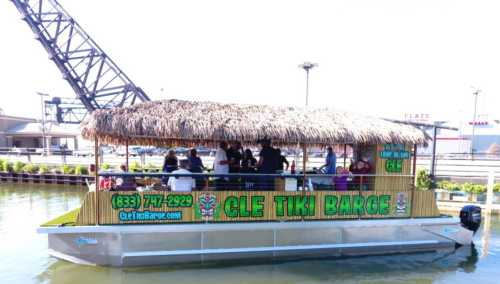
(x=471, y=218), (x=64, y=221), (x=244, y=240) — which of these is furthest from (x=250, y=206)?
(x=471, y=218)

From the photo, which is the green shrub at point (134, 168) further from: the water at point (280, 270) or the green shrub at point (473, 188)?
the green shrub at point (473, 188)

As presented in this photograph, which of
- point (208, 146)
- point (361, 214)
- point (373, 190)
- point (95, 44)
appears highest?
point (95, 44)

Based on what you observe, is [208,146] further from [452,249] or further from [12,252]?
[452,249]

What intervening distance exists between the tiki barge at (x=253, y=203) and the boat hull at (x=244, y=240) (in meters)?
0.02

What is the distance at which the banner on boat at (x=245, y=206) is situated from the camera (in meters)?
6.88

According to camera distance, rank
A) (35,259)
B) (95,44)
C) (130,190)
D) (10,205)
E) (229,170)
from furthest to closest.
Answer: (95,44)
(10,205)
(229,170)
(35,259)
(130,190)

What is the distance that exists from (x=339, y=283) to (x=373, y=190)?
7.84 ft

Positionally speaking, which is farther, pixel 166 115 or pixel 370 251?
pixel 370 251

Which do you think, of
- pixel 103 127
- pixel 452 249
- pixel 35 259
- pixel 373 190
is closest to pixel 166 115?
pixel 103 127

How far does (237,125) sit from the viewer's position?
7.13 meters

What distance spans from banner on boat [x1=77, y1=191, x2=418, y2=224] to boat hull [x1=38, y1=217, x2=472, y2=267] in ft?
0.62

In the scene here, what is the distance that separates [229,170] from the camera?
8.25 meters

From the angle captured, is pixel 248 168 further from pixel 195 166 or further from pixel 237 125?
pixel 237 125

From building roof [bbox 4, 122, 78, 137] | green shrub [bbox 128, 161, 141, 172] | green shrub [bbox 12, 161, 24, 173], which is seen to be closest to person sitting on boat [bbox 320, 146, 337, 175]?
green shrub [bbox 128, 161, 141, 172]
